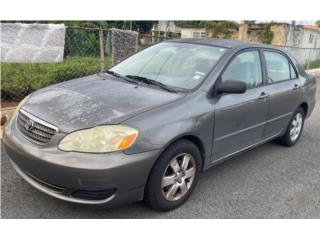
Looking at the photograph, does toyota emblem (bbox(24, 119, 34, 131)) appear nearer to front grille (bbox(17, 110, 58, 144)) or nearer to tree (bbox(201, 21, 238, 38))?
front grille (bbox(17, 110, 58, 144))

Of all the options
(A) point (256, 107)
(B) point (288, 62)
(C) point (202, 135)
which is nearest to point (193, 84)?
(C) point (202, 135)

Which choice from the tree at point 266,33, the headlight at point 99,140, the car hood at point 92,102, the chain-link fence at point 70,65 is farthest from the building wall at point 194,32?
the headlight at point 99,140

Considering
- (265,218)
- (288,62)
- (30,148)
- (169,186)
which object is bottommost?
(265,218)

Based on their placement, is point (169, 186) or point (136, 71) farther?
point (136, 71)

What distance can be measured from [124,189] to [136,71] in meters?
1.67

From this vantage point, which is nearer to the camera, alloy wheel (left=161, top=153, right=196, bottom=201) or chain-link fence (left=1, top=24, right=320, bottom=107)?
alloy wheel (left=161, top=153, right=196, bottom=201)

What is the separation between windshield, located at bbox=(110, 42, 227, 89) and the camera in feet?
11.9

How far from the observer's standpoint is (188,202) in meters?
3.39

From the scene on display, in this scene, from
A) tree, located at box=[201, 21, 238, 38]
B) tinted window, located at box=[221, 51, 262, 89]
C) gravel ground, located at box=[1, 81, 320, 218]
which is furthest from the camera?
tree, located at box=[201, 21, 238, 38]

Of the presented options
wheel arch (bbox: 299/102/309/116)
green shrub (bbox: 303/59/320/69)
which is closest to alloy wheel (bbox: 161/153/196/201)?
wheel arch (bbox: 299/102/309/116)

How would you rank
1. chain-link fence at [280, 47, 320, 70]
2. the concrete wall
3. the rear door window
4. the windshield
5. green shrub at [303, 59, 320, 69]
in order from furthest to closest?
green shrub at [303, 59, 320, 69] < chain-link fence at [280, 47, 320, 70] < the concrete wall < the rear door window < the windshield

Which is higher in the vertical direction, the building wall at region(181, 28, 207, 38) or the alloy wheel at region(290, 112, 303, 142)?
the building wall at region(181, 28, 207, 38)

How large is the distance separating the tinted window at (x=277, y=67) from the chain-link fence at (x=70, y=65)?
10.5ft

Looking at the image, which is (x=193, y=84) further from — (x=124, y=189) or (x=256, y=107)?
(x=124, y=189)
